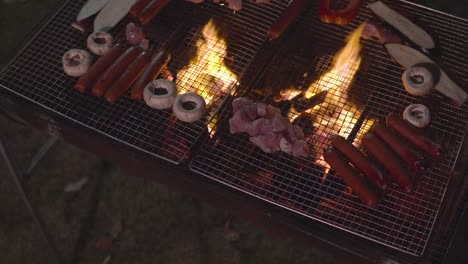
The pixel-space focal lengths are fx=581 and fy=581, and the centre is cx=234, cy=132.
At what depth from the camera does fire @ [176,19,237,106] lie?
14.8ft

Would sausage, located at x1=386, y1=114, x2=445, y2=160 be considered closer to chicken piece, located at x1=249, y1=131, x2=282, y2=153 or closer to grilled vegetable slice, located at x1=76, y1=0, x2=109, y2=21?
chicken piece, located at x1=249, y1=131, x2=282, y2=153

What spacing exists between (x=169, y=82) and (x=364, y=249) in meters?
1.88

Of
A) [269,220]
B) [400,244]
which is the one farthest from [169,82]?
[400,244]

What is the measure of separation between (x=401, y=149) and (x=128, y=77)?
208cm

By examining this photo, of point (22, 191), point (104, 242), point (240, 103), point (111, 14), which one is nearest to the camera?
point (240, 103)

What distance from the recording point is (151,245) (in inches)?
213

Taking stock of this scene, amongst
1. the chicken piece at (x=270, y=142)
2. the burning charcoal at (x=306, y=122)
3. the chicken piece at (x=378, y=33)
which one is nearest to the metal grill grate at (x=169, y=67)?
the chicken piece at (x=270, y=142)

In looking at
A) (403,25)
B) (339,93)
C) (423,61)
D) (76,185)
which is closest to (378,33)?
(403,25)

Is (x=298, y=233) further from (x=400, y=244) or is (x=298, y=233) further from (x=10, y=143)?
(x=10, y=143)

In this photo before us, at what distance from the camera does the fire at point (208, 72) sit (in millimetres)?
4512

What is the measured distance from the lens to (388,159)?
3.95 metres

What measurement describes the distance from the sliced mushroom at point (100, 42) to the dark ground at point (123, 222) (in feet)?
5.40

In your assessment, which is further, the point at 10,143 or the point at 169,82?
the point at 10,143

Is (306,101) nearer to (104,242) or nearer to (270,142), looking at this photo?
(270,142)
